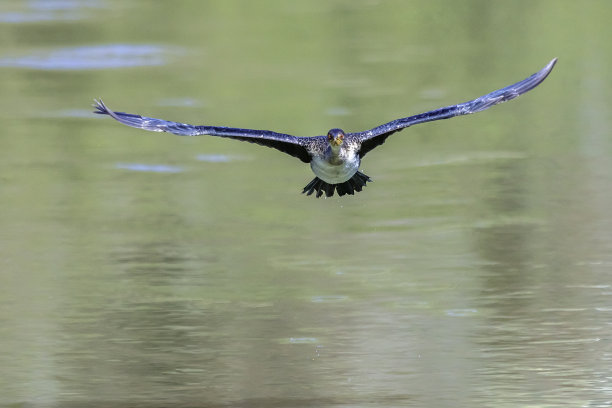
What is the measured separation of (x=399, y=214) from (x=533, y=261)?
1928 millimetres

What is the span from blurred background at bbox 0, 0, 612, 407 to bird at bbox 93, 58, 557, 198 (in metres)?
1.17

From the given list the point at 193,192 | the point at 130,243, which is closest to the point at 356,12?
the point at 193,192

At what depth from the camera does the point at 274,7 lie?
2436cm

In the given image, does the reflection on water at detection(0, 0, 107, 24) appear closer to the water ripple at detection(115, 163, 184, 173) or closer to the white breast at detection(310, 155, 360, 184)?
the water ripple at detection(115, 163, 184, 173)

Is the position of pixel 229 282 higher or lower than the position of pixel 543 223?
lower

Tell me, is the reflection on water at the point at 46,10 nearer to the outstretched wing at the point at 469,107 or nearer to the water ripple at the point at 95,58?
the water ripple at the point at 95,58

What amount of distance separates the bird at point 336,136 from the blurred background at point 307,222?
117cm

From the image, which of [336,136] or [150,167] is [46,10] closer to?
[150,167]

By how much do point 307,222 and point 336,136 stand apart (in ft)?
10.5

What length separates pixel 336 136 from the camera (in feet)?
33.8

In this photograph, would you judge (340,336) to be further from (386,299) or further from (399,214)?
(399,214)

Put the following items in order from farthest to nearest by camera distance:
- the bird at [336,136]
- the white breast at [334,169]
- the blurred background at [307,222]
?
the white breast at [334,169]
the blurred background at [307,222]
the bird at [336,136]

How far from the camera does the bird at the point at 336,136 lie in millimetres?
9688

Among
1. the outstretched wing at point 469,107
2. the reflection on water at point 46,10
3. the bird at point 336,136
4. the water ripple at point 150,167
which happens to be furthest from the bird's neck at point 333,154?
the reflection on water at point 46,10
